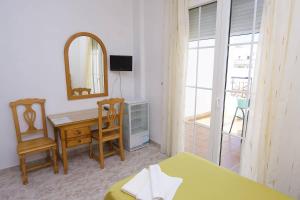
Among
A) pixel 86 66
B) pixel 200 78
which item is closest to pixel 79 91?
pixel 86 66

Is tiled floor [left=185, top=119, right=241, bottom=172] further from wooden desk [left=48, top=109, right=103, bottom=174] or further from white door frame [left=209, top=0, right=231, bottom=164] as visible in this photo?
wooden desk [left=48, top=109, right=103, bottom=174]

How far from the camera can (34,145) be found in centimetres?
234

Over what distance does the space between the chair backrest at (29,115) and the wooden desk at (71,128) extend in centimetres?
16

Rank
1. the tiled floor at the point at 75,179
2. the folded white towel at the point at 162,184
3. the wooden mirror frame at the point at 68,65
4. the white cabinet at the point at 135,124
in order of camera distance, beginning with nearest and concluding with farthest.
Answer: the folded white towel at the point at 162,184 → the tiled floor at the point at 75,179 → the wooden mirror frame at the point at 68,65 → the white cabinet at the point at 135,124

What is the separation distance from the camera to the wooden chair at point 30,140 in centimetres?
228

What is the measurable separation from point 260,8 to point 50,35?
9.04ft

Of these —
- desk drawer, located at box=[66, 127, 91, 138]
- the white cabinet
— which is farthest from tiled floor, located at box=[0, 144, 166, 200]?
desk drawer, located at box=[66, 127, 91, 138]

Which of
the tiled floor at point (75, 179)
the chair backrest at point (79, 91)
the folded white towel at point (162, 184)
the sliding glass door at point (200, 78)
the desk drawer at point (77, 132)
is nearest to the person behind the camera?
the folded white towel at point (162, 184)

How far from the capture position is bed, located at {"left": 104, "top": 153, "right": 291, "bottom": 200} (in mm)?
1266

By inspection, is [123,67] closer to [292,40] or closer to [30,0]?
[30,0]

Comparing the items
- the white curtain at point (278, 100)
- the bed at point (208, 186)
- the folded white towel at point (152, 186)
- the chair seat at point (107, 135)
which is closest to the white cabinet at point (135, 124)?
the chair seat at point (107, 135)

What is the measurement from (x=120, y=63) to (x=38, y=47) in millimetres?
1269

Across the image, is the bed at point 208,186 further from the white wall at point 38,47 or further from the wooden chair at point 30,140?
the white wall at point 38,47

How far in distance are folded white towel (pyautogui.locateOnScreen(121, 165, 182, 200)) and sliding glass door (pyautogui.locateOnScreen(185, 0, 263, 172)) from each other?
1.19m
